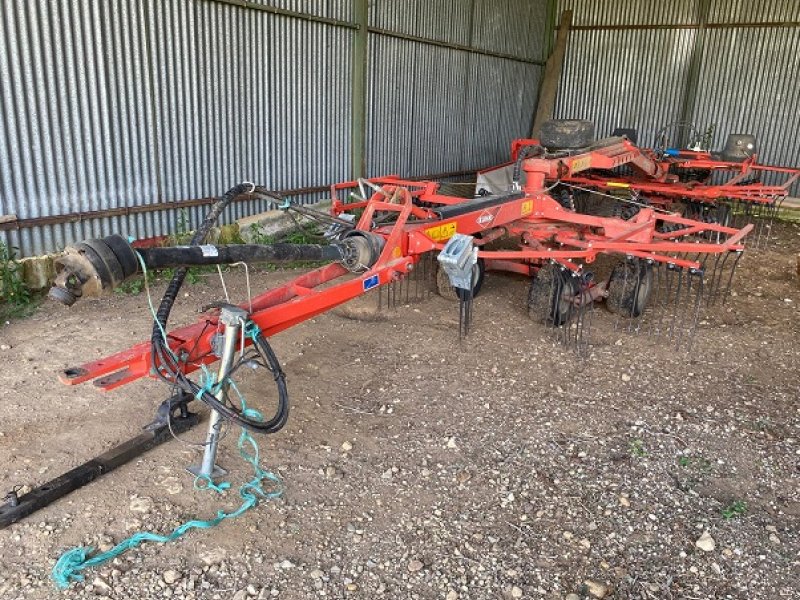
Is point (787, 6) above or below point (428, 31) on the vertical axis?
above

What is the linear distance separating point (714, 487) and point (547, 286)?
2.09m

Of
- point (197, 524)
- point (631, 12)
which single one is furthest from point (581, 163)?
point (631, 12)

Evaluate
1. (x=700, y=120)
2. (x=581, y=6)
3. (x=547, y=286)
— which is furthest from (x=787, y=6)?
(x=547, y=286)

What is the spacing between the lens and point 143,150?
18.1 ft

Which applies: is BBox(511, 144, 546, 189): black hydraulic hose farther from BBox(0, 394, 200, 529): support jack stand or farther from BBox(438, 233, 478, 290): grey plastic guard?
BBox(0, 394, 200, 529): support jack stand

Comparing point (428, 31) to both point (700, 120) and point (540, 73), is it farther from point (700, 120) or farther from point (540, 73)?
point (700, 120)

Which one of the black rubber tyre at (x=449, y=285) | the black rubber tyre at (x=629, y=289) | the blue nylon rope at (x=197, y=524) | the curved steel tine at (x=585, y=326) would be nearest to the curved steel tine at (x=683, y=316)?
the black rubber tyre at (x=629, y=289)

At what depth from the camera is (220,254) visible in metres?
2.42

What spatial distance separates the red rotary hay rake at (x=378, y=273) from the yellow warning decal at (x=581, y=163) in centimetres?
2

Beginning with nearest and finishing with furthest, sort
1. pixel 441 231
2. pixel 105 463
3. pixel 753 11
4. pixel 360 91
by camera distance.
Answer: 1. pixel 105 463
2. pixel 441 231
3. pixel 360 91
4. pixel 753 11

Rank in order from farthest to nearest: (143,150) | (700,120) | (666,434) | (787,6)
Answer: (700,120) < (787,6) < (143,150) < (666,434)

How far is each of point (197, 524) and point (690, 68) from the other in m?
11.2

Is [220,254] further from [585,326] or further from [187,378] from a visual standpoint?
[585,326]

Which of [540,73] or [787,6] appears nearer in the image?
[787,6]
